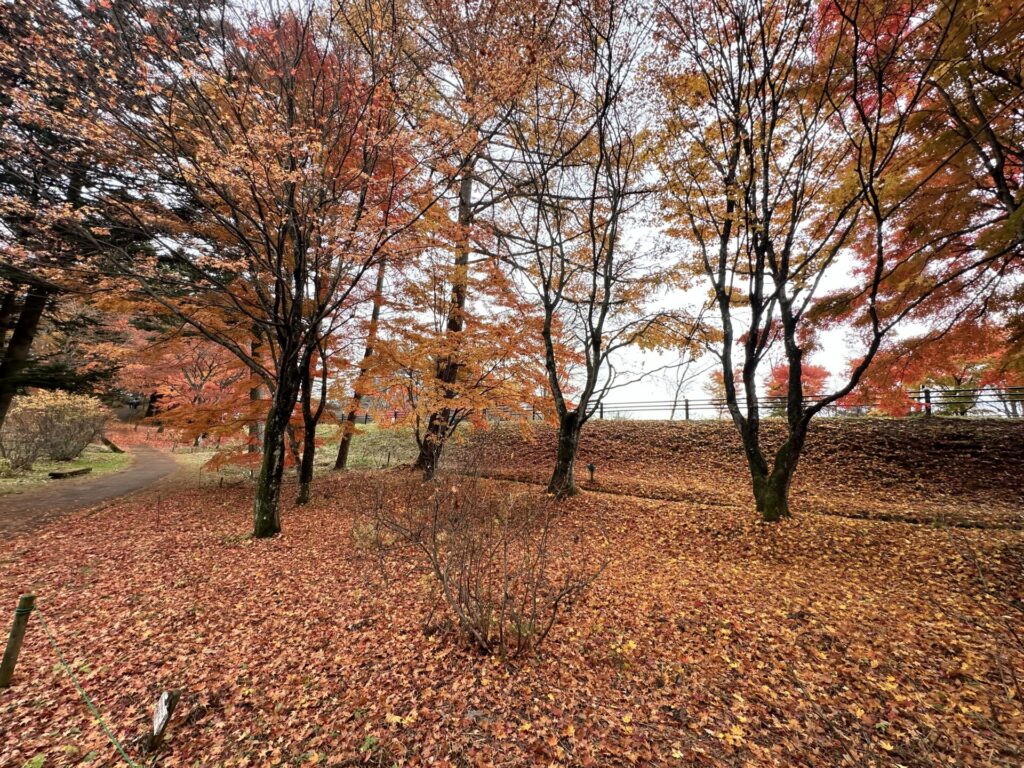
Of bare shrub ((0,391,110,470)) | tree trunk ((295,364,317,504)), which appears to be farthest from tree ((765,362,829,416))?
bare shrub ((0,391,110,470))

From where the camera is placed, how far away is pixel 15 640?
312cm

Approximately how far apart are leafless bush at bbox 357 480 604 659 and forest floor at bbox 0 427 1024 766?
0.68 feet

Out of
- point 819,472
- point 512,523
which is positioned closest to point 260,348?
point 512,523

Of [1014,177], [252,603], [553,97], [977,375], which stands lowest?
[252,603]

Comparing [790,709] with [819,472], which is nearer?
[790,709]

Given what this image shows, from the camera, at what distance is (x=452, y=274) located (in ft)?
29.9

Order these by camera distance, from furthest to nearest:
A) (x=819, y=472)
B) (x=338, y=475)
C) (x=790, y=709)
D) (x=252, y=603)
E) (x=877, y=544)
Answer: (x=338, y=475)
(x=819, y=472)
(x=877, y=544)
(x=252, y=603)
(x=790, y=709)

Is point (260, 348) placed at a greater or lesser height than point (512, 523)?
greater

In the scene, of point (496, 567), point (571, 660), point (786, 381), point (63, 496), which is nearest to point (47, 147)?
point (63, 496)

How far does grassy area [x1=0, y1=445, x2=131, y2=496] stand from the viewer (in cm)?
1058

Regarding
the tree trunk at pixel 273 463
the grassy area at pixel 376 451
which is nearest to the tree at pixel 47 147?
the tree trunk at pixel 273 463

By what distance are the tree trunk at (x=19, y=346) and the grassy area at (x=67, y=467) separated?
9.22 feet

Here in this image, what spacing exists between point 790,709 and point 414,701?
109 inches

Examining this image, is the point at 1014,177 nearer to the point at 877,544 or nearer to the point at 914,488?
the point at 914,488
